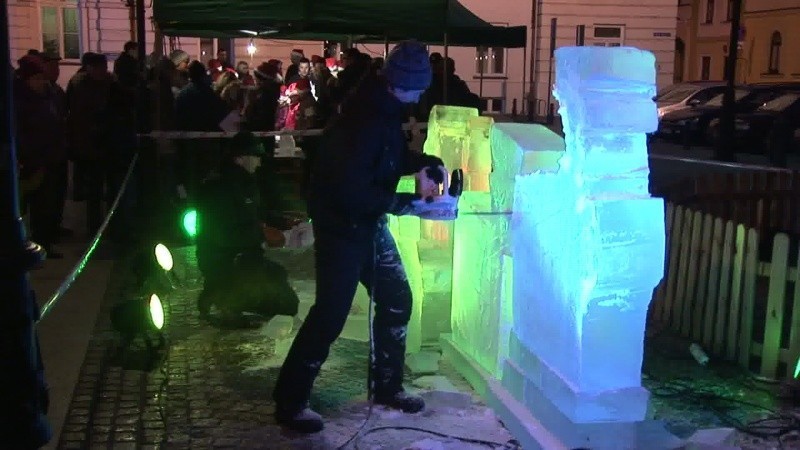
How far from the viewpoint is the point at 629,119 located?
393 centimetres

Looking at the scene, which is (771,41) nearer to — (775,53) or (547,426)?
(775,53)

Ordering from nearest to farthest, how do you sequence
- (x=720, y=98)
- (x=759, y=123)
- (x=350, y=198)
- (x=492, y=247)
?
(x=350, y=198), (x=492, y=247), (x=759, y=123), (x=720, y=98)

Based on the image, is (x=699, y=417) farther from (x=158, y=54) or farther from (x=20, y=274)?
(x=158, y=54)

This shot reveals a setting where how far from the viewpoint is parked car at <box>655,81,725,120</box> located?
23.7 m

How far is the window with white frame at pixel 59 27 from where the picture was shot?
28438mm

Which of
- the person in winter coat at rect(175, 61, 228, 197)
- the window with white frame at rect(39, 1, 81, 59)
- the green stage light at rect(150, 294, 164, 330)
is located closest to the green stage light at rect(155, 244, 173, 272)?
the green stage light at rect(150, 294, 164, 330)

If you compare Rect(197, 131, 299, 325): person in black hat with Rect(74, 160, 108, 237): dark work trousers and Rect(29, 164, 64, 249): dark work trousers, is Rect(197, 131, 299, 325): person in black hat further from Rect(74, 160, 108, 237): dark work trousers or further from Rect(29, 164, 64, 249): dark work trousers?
Rect(74, 160, 108, 237): dark work trousers

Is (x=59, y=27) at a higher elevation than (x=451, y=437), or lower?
higher

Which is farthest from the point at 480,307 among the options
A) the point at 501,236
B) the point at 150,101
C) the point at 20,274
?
the point at 150,101

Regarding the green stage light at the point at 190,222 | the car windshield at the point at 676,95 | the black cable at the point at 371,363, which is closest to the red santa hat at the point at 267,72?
the green stage light at the point at 190,222

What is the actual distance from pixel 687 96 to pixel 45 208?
19138mm

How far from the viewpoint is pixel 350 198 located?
4.53m

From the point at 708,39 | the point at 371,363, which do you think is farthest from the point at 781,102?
the point at 708,39

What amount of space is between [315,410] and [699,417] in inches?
82.9
